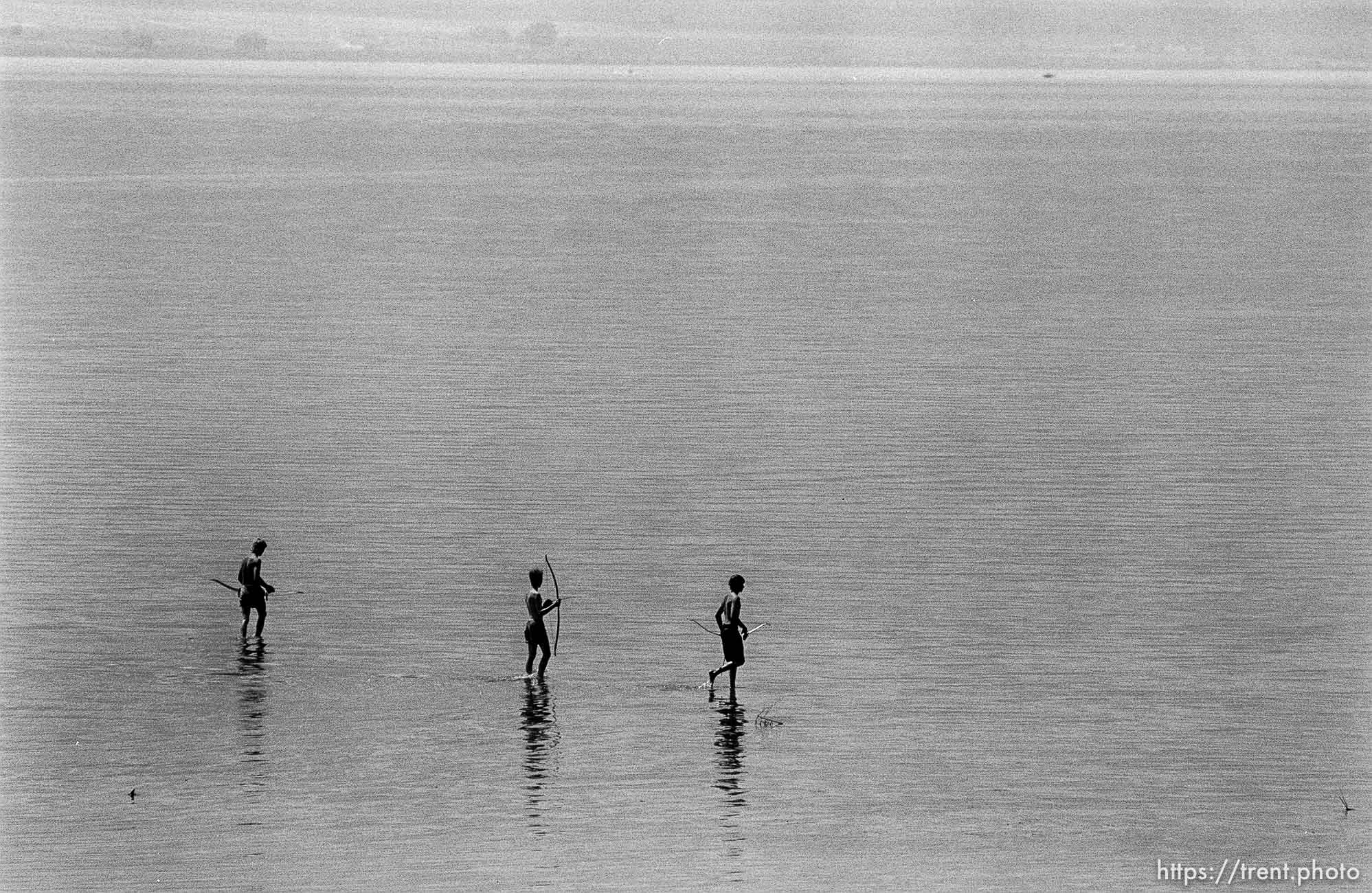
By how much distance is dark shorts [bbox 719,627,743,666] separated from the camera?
31812 mm

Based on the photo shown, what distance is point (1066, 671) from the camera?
34375 millimetres

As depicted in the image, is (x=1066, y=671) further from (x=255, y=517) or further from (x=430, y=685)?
(x=255, y=517)

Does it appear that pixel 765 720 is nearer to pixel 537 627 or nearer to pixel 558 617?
pixel 537 627

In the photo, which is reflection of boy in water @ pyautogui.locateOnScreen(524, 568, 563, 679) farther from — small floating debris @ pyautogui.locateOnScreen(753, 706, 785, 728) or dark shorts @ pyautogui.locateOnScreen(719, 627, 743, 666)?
small floating debris @ pyautogui.locateOnScreen(753, 706, 785, 728)

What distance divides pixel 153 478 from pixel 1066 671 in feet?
75.0

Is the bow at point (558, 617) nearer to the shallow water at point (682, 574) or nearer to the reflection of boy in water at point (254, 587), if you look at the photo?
the shallow water at point (682, 574)

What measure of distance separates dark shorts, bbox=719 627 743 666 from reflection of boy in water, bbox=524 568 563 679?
2.30 meters

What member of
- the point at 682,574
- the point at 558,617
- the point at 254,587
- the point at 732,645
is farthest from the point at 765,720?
the point at 682,574

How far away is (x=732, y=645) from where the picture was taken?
3200 centimetres

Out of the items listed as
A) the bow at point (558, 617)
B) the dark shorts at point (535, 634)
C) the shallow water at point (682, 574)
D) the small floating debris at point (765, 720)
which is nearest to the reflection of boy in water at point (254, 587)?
the shallow water at point (682, 574)

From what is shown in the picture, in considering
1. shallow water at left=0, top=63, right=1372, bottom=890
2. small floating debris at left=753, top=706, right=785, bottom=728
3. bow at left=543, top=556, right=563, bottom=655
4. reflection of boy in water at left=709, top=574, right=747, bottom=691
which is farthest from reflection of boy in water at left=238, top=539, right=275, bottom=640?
small floating debris at left=753, top=706, right=785, bottom=728

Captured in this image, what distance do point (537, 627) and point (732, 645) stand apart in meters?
2.77

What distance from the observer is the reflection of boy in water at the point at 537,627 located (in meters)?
31.9

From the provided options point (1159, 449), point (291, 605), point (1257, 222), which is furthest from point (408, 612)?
point (1257, 222)
